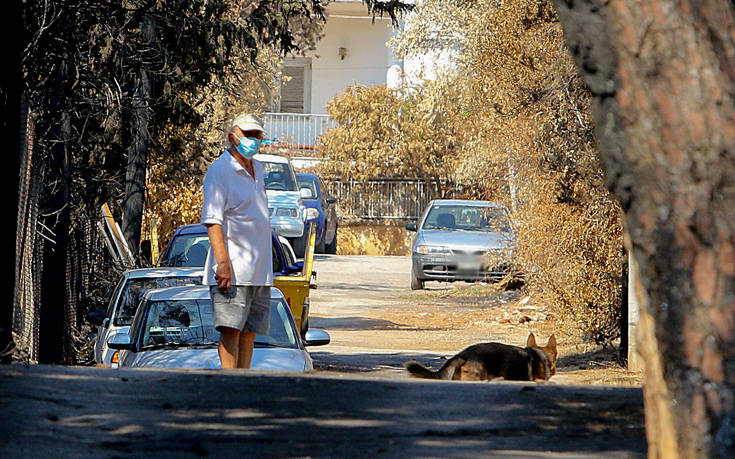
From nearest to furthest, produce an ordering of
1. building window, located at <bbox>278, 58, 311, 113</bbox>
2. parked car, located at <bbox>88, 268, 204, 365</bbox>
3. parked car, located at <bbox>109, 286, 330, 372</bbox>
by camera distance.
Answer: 1. parked car, located at <bbox>109, 286, 330, 372</bbox>
2. parked car, located at <bbox>88, 268, 204, 365</bbox>
3. building window, located at <bbox>278, 58, 311, 113</bbox>

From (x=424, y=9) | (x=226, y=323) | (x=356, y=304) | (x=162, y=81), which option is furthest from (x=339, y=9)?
(x=226, y=323)

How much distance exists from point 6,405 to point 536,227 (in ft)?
33.5

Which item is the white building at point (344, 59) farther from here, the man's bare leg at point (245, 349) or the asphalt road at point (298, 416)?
the asphalt road at point (298, 416)

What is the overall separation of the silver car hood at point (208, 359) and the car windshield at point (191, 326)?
0.70 feet

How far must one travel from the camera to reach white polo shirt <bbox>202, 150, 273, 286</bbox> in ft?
21.8

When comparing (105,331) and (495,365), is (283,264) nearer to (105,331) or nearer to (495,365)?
(105,331)

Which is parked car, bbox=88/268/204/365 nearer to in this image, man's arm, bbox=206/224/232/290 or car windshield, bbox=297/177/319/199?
man's arm, bbox=206/224/232/290

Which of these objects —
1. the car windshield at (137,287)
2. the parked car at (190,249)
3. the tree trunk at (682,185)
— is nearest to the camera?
the tree trunk at (682,185)

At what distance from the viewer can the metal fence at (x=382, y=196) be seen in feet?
108

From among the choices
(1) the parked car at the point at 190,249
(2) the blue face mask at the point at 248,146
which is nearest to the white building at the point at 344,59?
(1) the parked car at the point at 190,249

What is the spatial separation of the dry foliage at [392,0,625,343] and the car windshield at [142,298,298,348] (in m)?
4.21

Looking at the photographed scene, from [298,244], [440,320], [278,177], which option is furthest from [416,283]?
[440,320]

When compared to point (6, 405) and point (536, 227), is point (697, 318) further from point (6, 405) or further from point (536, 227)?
point (536, 227)

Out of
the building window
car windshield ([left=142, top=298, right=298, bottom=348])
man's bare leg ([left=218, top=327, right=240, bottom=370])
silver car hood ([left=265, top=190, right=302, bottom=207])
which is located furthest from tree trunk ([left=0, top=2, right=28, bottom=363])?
the building window
